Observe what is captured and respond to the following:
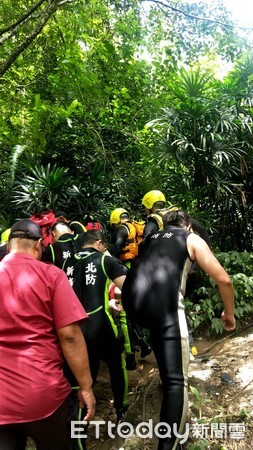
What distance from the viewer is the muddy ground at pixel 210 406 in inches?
110

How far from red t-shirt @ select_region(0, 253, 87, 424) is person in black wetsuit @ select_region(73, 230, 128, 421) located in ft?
3.93

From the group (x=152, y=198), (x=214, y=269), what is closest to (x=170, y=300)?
(x=214, y=269)

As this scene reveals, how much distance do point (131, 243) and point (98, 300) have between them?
207 cm

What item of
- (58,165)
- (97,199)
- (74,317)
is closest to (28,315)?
(74,317)

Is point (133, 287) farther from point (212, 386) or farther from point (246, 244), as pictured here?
point (246, 244)

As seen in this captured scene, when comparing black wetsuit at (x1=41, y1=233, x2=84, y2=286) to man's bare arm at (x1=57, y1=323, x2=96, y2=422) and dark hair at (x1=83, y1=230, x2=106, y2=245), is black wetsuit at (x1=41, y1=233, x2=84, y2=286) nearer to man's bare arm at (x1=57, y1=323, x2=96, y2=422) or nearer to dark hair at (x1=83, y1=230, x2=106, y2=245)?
dark hair at (x1=83, y1=230, x2=106, y2=245)

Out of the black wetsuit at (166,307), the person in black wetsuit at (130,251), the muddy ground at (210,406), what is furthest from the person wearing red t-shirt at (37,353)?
the person in black wetsuit at (130,251)

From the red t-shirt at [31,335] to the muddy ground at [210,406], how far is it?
4.59 ft

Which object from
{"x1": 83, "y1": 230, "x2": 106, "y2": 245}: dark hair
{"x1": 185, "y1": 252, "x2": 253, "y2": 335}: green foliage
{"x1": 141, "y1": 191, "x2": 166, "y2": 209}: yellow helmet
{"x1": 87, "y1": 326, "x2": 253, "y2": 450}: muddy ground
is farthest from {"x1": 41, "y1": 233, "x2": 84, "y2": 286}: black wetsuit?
{"x1": 185, "y1": 252, "x2": 253, "y2": 335}: green foliage

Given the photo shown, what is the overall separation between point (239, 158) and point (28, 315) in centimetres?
598

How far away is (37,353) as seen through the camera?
5.98 ft

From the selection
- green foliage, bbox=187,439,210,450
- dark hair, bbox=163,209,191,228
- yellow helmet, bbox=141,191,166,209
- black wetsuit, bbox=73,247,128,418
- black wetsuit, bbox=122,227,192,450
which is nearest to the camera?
black wetsuit, bbox=122,227,192,450

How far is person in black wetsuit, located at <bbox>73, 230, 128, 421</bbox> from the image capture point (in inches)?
124

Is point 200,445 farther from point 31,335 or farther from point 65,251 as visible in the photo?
point 65,251
